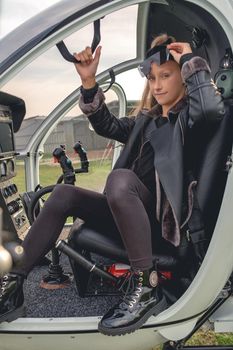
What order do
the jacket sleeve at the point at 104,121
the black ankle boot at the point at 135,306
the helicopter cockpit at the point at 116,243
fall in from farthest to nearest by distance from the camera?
1. the jacket sleeve at the point at 104,121
2. the black ankle boot at the point at 135,306
3. the helicopter cockpit at the point at 116,243

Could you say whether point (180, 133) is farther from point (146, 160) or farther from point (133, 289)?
point (133, 289)

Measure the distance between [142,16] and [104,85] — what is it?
26.4 inches

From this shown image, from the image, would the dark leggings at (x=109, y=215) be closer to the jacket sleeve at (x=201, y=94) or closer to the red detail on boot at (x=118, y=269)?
the red detail on boot at (x=118, y=269)

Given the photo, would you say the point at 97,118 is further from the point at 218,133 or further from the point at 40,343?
the point at 40,343

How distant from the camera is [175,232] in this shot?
202cm

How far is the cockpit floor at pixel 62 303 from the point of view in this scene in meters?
2.15

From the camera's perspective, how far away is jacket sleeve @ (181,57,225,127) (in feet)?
6.10

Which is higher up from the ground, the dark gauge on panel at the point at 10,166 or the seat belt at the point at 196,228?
the dark gauge on panel at the point at 10,166

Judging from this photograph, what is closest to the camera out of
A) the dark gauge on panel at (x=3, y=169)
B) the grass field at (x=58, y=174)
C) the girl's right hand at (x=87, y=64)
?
the girl's right hand at (x=87, y=64)

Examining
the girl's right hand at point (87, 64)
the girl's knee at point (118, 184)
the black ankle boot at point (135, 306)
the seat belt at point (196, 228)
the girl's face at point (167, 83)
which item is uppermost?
the girl's right hand at point (87, 64)

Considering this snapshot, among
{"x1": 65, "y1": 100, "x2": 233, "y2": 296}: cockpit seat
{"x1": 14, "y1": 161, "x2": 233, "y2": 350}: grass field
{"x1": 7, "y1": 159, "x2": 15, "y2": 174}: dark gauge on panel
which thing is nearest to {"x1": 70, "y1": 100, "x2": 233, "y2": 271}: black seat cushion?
{"x1": 65, "y1": 100, "x2": 233, "y2": 296}: cockpit seat

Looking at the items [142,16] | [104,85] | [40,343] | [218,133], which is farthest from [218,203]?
[104,85]

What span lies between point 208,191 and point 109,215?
49 centimetres

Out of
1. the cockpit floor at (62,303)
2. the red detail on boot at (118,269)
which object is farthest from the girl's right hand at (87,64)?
the cockpit floor at (62,303)
